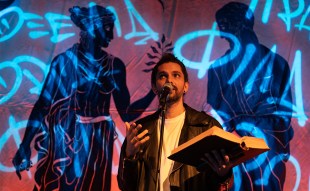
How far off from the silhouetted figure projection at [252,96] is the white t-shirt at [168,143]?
655mm

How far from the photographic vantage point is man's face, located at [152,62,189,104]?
225cm

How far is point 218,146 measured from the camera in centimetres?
180

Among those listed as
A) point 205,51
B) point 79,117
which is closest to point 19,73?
point 79,117

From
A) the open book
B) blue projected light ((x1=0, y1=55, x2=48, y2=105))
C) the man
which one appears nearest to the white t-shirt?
the man

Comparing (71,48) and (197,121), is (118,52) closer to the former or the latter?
(71,48)

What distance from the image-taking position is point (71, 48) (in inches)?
126

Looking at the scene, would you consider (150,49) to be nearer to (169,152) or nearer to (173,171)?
(169,152)

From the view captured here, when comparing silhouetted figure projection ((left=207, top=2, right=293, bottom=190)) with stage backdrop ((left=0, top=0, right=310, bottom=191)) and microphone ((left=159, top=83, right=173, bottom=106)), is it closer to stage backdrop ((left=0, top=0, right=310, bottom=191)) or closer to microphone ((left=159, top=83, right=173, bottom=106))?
stage backdrop ((left=0, top=0, right=310, bottom=191))

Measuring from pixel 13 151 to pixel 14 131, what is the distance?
147mm

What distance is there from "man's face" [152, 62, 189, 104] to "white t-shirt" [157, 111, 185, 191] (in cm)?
12

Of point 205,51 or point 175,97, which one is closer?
point 175,97

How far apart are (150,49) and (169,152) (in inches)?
44.6

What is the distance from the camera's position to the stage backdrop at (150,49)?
280 cm

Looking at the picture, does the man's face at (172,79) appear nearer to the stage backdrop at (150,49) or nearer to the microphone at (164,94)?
the microphone at (164,94)
